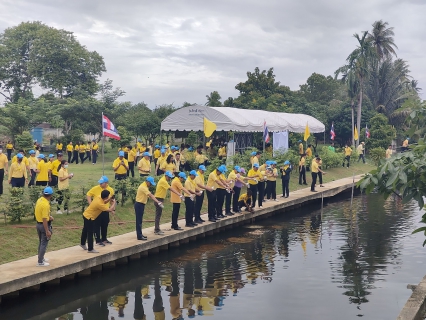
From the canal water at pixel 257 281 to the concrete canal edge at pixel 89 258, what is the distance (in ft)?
0.73

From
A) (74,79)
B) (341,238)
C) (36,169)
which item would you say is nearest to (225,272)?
(341,238)

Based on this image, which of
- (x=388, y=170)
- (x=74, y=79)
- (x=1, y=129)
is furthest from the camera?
(x=74, y=79)

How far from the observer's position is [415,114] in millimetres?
→ 7168

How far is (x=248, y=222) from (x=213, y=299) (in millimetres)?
8666

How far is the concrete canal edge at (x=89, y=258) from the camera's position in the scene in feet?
36.2

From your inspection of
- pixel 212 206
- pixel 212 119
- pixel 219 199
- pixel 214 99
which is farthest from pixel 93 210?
pixel 214 99

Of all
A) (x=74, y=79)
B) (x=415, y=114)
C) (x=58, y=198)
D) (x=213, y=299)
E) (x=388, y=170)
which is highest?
(x=74, y=79)

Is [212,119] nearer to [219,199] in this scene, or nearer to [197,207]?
[219,199]

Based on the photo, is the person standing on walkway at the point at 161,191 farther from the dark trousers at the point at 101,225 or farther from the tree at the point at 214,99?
the tree at the point at 214,99

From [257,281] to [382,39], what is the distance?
45314 mm

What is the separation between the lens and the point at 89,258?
12656 millimetres

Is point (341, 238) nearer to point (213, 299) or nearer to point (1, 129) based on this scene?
point (213, 299)

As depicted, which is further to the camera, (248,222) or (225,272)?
(248,222)

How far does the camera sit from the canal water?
11.1 m
